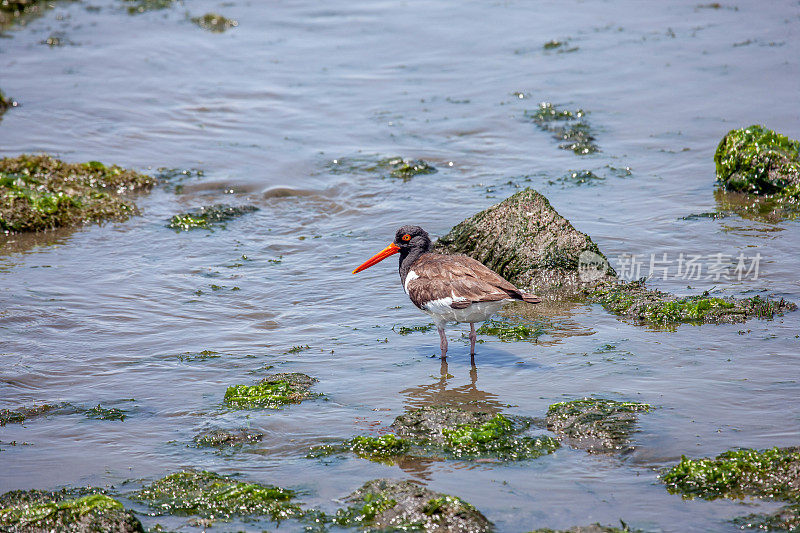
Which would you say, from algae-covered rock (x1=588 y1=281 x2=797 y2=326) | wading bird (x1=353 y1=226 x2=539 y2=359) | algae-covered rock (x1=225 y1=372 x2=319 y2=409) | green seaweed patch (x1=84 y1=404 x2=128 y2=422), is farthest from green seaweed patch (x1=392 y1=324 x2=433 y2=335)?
green seaweed patch (x1=84 y1=404 x2=128 y2=422)

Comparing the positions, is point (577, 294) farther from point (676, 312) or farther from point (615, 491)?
point (615, 491)

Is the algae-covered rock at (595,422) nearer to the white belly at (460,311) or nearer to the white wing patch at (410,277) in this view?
the white belly at (460,311)

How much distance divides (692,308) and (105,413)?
17.4 ft

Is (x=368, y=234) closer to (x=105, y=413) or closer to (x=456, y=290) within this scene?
(x=456, y=290)

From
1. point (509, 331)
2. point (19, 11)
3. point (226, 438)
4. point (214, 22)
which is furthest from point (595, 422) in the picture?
point (19, 11)

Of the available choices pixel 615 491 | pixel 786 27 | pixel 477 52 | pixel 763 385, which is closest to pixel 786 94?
pixel 786 27

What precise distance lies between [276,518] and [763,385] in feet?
12.7

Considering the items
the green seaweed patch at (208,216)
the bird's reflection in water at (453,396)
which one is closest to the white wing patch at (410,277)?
the bird's reflection in water at (453,396)

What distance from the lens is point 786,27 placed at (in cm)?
1677

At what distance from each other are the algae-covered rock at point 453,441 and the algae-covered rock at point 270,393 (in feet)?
2.70

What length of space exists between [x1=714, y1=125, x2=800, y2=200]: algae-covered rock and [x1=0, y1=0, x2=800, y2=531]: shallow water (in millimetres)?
496

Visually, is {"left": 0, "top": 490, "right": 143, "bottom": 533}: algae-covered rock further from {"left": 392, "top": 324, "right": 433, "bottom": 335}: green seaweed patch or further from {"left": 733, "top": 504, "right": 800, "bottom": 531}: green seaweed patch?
{"left": 392, "top": 324, "right": 433, "bottom": 335}: green seaweed patch

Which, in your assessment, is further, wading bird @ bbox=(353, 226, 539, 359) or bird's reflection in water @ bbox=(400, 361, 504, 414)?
wading bird @ bbox=(353, 226, 539, 359)

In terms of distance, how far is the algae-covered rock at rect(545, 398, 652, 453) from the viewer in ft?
Answer: 18.5
